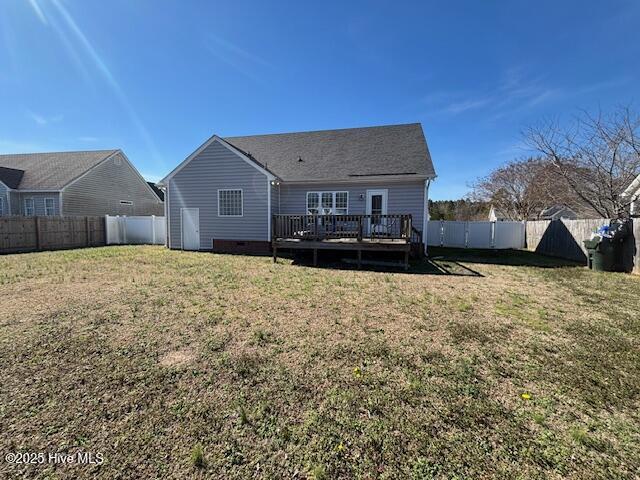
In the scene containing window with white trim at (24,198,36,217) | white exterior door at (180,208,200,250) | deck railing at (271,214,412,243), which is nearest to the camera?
deck railing at (271,214,412,243)

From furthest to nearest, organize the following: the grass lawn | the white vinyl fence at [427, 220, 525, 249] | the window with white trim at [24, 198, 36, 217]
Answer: the window with white trim at [24, 198, 36, 217] → the white vinyl fence at [427, 220, 525, 249] → the grass lawn

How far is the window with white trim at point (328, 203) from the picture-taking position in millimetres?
12312

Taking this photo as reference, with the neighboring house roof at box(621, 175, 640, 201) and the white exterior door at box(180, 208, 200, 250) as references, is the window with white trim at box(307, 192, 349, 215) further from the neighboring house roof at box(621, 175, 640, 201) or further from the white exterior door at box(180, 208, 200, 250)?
the neighboring house roof at box(621, 175, 640, 201)

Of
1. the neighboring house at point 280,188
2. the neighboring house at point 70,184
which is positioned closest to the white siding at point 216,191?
the neighboring house at point 280,188

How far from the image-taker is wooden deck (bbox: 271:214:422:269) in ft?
29.9

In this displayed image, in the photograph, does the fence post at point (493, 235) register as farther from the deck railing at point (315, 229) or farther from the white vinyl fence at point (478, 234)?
the deck railing at point (315, 229)

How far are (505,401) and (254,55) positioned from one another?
41.9 feet

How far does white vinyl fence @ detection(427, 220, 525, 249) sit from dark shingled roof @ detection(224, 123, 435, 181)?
16.4 ft

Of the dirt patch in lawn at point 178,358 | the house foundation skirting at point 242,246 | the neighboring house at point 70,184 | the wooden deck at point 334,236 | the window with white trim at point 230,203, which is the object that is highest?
the neighboring house at point 70,184

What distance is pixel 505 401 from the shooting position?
257 cm

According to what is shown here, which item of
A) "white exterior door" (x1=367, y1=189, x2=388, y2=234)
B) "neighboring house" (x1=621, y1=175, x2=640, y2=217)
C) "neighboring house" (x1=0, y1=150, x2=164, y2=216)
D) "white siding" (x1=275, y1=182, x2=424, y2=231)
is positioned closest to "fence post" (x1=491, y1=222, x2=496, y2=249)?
"neighboring house" (x1=621, y1=175, x2=640, y2=217)

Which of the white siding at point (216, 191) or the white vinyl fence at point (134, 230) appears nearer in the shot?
the white siding at point (216, 191)

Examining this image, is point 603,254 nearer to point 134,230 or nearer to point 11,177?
point 134,230

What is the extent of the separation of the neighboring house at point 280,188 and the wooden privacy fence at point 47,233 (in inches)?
252
